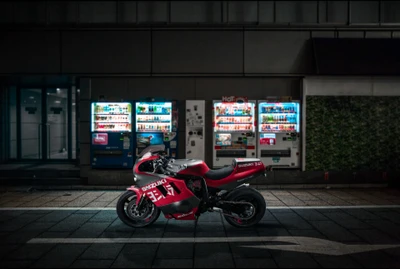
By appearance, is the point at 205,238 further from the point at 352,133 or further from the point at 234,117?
the point at 352,133

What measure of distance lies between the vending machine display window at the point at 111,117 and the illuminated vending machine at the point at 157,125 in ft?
1.08

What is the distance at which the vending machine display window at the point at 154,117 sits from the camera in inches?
440

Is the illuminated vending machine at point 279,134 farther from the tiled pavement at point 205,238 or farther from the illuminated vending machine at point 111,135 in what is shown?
the illuminated vending machine at point 111,135

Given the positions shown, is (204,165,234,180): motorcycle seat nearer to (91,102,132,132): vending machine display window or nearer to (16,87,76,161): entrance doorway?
(91,102,132,132): vending machine display window

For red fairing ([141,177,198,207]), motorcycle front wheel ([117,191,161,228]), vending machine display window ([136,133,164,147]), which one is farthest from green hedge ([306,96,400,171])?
motorcycle front wheel ([117,191,161,228])

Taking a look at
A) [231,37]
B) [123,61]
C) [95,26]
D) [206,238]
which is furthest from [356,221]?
[95,26]

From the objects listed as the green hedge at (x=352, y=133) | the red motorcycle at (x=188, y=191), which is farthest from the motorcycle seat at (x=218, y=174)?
the green hedge at (x=352, y=133)

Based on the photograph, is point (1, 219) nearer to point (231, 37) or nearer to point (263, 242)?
point (263, 242)

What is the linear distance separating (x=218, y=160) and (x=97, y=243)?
235 inches

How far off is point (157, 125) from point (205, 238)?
18.8ft

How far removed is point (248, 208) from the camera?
22.0 ft

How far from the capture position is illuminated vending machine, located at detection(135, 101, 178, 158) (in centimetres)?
1116

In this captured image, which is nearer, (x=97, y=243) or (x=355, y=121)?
(x=97, y=243)

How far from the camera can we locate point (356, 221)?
7.12 meters
